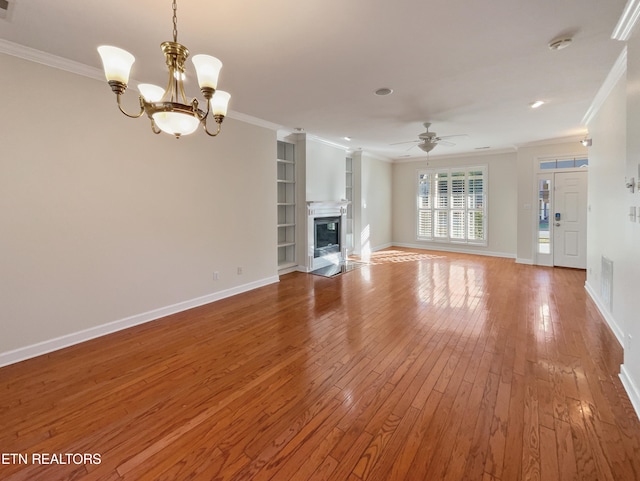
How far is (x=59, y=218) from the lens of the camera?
2912mm

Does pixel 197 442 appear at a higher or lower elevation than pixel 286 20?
lower

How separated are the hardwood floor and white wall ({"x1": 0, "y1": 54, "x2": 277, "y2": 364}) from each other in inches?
15.1

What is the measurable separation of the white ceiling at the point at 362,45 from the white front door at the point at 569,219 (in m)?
2.51

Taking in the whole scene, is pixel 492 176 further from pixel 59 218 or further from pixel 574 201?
pixel 59 218

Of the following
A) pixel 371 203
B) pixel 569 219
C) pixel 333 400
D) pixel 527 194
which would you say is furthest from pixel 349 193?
pixel 333 400

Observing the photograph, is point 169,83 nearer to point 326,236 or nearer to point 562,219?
point 326,236

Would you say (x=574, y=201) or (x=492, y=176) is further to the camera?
(x=492, y=176)

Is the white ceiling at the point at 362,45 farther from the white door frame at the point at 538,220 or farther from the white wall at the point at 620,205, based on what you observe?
the white door frame at the point at 538,220

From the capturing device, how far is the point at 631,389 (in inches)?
84.0

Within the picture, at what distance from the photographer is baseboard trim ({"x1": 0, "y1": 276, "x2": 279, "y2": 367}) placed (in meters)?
2.72

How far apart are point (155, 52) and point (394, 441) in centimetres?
358

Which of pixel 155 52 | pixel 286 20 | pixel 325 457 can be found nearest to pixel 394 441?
pixel 325 457

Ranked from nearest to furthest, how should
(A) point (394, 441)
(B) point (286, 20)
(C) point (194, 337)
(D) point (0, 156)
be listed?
1. (A) point (394, 441)
2. (B) point (286, 20)
3. (D) point (0, 156)
4. (C) point (194, 337)

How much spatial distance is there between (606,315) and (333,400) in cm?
356
